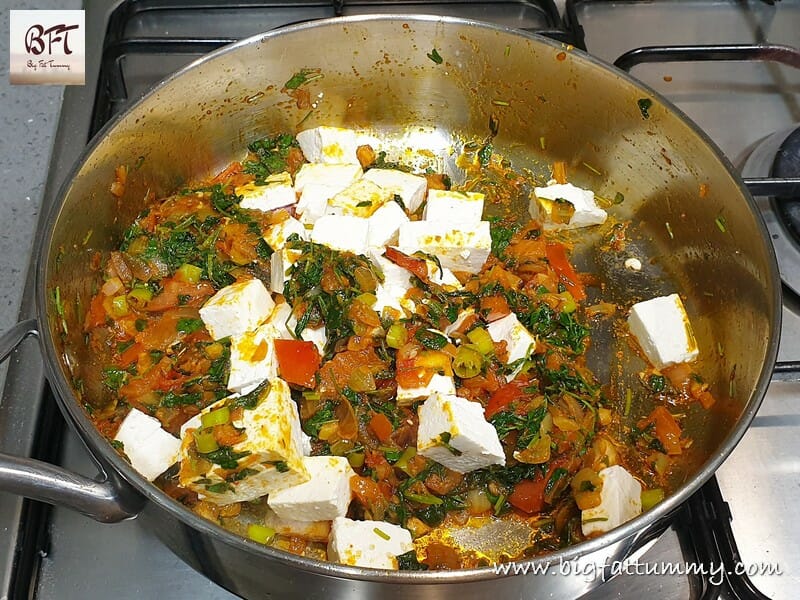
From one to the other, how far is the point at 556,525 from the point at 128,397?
4.06 ft

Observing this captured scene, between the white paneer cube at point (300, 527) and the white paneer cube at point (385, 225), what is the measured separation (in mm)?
896

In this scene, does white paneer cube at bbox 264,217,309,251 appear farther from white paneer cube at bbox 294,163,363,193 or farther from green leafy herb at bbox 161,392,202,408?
green leafy herb at bbox 161,392,202,408

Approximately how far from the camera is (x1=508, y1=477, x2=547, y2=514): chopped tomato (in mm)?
1913

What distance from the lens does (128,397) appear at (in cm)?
202

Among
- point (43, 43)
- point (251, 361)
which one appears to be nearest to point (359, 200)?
point (251, 361)

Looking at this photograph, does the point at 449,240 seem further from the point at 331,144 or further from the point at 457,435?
the point at 457,435

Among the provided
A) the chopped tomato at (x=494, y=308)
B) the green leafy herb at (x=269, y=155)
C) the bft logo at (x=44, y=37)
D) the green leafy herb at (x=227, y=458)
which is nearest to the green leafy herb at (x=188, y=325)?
the green leafy herb at (x=227, y=458)

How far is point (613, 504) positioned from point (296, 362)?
0.93 m

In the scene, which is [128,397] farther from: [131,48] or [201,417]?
[131,48]

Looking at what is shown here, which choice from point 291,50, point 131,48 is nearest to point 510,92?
point 291,50

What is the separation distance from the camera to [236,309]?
2051 mm

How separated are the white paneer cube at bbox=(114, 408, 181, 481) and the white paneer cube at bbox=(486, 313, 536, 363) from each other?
95 centimetres

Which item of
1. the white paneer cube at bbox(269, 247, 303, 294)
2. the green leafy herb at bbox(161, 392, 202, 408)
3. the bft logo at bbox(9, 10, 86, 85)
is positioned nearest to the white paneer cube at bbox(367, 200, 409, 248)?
the white paneer cube at bbox(269, 247, 303, 294)

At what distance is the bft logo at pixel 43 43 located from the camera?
2.69 meters
